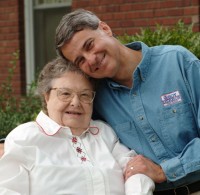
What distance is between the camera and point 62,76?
3438mm

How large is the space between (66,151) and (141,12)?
373cm

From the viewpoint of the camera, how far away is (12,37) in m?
8.12

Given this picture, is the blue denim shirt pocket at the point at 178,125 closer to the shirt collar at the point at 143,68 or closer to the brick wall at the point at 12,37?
the shirt collar at the point at 143,68

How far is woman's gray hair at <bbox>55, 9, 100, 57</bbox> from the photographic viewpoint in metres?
3.29

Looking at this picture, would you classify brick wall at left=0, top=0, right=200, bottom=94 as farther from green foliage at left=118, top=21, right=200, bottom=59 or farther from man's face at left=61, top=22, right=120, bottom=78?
man's face at left=61, top=22, right=120, bottom=78

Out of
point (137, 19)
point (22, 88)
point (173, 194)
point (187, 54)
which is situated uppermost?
point (187, 54)

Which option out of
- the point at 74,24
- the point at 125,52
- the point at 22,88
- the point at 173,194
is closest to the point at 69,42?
the point at 74,24

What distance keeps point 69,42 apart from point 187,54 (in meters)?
0.74

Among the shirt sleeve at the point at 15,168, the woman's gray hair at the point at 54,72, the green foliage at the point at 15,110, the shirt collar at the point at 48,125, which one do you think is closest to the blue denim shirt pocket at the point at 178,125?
the woman's gray hair at the point at 54,72

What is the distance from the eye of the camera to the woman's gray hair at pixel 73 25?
329 cm

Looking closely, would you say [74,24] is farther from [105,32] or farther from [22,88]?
[22,88]

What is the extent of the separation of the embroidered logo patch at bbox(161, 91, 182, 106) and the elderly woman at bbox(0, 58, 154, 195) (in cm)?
39

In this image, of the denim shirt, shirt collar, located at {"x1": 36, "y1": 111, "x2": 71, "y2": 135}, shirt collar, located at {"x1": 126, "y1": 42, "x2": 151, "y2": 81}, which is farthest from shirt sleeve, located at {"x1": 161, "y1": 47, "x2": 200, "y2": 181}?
shirt collar, located at {"x1": 36, "y1": 111, "x2": 71, "y2": 135}

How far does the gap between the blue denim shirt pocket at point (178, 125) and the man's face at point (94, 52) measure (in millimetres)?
430
